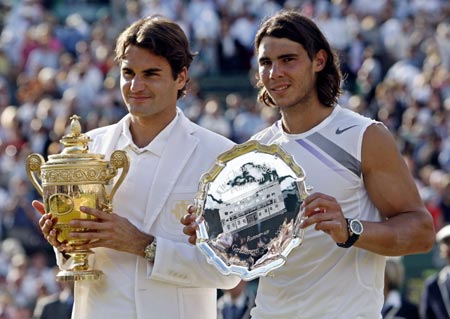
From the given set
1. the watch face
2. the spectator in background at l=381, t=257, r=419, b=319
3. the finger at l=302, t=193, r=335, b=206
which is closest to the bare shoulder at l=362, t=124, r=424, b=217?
the watch face

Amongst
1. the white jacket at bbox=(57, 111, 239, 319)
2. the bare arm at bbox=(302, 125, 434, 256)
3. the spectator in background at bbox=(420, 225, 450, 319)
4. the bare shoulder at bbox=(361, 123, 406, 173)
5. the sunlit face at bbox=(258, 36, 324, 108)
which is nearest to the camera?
the bare arm at bbox=(302, 125, 434, 256)

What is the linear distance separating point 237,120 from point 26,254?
3691 mm

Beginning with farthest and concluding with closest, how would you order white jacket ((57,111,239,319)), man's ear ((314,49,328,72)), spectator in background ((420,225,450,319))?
spectator in background ((420,225,450,319)) → white jacket ((57,111,239,319)) → man's ear ((314,49,328,72))

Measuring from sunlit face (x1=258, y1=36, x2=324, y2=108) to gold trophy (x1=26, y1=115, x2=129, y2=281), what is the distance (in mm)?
668

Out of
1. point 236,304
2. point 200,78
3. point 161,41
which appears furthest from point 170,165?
point 200,78

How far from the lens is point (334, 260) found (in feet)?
19.1

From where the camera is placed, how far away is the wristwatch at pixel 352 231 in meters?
5.51

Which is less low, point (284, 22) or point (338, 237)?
point (284, 22)

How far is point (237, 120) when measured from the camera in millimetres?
18125

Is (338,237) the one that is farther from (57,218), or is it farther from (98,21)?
(98,21)

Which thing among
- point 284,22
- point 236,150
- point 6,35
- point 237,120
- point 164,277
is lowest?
point 164,277

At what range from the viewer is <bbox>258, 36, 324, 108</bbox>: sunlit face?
19.4 feet

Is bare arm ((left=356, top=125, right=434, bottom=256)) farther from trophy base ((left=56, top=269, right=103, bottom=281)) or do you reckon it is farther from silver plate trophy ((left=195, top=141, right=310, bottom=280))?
trophy base ((left=56, top=269, right=103, bottom=281))

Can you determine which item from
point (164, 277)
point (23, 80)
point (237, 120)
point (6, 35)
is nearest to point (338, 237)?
point (164, 277)
